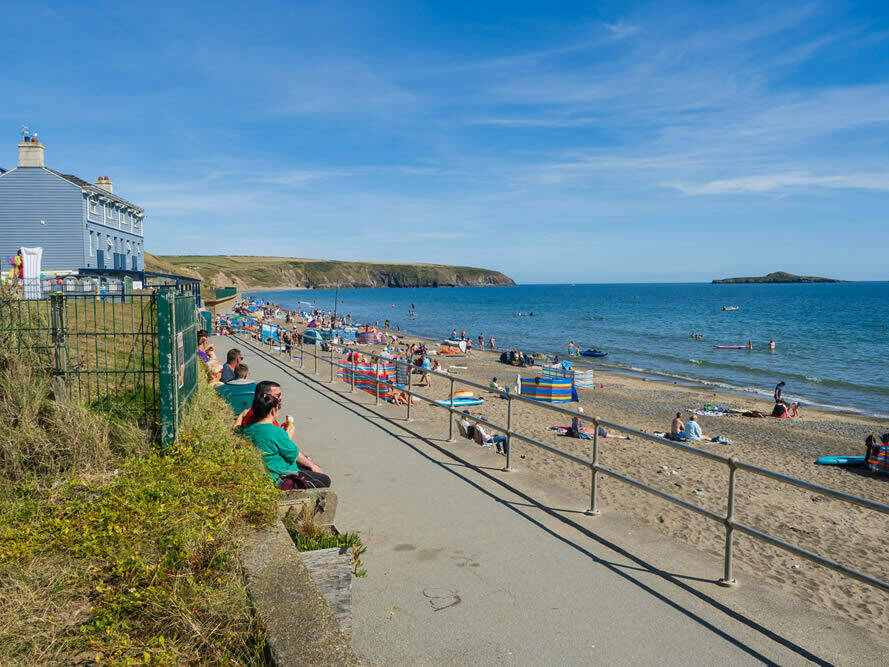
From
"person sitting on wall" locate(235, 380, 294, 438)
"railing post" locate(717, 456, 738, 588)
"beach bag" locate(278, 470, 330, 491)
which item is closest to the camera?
"railing post" locate(717, 456, 738, 588)

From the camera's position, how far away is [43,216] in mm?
29312

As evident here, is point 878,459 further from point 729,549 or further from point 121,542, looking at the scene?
point 121,542

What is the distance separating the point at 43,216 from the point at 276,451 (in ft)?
101

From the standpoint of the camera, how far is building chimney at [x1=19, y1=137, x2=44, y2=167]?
96.4ft

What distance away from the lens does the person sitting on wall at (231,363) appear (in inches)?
386

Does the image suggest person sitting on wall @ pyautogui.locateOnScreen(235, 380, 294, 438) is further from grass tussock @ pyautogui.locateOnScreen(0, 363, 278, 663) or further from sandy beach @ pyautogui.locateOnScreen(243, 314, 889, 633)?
sandy beach @ pyautogui.locateOnScreen(243, 314, 889, 633)

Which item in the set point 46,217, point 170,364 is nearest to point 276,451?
point 170,364

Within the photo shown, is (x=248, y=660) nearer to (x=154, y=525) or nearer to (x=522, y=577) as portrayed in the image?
(x=154, y=525)

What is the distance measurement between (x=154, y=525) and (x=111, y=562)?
1.09ft

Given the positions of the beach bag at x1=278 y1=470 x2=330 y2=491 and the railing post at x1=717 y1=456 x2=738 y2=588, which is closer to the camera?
the railing post at x1=717 y1=456 x2=738 y2=588

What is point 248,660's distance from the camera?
2.78 meters

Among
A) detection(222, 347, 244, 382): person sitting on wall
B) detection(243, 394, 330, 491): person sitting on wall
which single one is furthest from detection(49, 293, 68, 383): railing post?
detection(222, 347, 244, 382): person sitting on wall

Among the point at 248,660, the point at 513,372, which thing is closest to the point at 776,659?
the point at 248,660

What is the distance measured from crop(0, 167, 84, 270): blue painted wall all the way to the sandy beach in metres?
19.7
